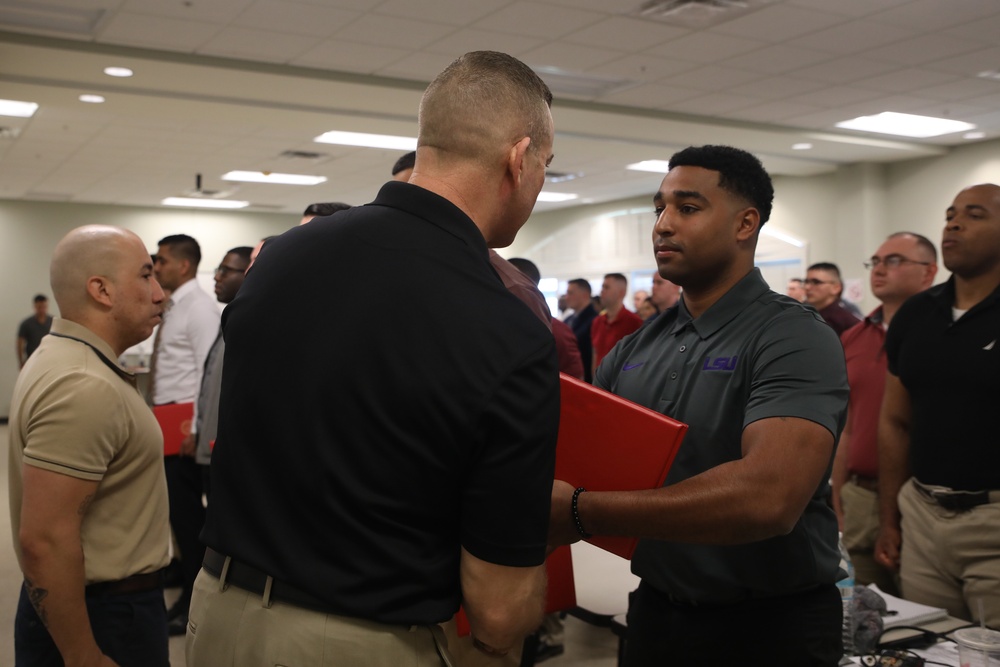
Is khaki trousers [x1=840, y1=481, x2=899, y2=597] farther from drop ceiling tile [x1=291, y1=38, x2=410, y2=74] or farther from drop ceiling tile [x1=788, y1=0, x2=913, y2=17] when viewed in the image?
drop ceiling tile [x1=291, y1=38, x2=410, y2=74]

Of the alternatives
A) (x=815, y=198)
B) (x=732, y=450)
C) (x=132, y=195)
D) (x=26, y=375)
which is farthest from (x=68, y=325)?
(x=132, y=195)

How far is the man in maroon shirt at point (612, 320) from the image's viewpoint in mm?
8008

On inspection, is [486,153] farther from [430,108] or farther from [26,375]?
[26,375]

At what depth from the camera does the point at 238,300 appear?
48.5 inches

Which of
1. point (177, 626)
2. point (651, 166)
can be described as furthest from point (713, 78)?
point (177, 626)

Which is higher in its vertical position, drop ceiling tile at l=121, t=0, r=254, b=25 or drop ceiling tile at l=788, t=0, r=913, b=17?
drop ceiling tile at l=121, t=0, r=254, b=25

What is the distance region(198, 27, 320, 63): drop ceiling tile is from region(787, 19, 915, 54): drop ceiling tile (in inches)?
142

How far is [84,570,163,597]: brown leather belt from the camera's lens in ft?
6.24

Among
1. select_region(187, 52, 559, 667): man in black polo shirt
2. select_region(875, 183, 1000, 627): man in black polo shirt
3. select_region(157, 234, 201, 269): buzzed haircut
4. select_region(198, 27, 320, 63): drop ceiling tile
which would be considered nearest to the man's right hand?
select_region(875, 183, 1000, 627): man in black polo shirt

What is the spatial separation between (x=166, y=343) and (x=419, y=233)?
375 cm

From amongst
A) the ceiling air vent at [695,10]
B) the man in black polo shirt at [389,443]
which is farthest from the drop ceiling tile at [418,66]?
the man in black polo shirt at [389,443]

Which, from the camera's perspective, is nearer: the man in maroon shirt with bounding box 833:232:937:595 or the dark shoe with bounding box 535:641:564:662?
the man in maroon shirt with bounding box 833:232:937:595

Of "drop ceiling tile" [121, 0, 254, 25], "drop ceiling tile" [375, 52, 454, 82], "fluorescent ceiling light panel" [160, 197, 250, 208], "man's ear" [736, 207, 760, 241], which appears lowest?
"man's ear" [736, 207, 760, 241]

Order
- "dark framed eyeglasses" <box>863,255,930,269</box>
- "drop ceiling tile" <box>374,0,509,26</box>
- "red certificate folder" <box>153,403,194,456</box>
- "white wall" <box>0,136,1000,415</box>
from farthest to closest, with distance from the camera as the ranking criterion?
1. "white wall" <box>0,136,1000,415</box>
2. "drop ceiling tile" <box>374,0,509,26</box>
3. "red certificate folder" <box>153,403,194,456</box>
4. "dark framed eyeglasses" <box>863,255,930,269</box>
